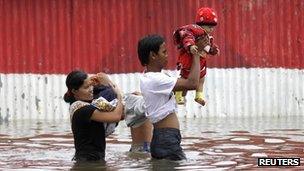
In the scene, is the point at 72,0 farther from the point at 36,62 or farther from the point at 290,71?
the point at 290,71

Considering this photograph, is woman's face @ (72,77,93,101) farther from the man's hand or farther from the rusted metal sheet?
the rusted metal sheet

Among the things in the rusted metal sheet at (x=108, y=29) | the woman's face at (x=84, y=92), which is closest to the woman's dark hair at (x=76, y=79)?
the woman's face at (x=84, y=92)

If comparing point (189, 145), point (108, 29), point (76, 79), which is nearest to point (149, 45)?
point (76, 79)

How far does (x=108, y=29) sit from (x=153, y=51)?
29.5 feet

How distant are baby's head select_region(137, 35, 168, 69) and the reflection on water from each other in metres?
1.01

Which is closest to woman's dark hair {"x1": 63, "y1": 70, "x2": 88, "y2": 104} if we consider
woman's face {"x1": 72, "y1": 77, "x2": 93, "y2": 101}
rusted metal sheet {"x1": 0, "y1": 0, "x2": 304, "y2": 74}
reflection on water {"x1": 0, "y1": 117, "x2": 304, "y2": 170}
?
woman's face {"x1": 72, "y1": 77, "x2": 93, "y2": 101}

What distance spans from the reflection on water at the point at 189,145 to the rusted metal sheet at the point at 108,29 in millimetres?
1355

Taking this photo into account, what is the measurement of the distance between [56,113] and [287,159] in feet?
29.0

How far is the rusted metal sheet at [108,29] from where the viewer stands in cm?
1680

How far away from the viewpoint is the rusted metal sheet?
16.8m

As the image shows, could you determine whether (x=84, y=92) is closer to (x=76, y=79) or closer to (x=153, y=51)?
(x=76, y=79)

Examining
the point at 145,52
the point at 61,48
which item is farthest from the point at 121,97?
the point at 61,48

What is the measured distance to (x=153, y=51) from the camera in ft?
25.9

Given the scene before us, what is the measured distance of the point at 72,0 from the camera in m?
16.8
